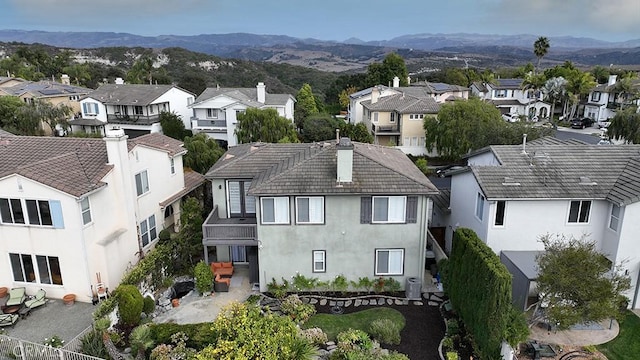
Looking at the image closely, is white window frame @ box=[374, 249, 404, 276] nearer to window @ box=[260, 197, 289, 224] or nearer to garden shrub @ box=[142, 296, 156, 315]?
window @ box=[260, 197, 289, 224]

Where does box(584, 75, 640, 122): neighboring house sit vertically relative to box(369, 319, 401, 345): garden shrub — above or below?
above

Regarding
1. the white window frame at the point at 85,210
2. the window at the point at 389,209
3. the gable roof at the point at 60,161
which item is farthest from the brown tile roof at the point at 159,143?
the window at the point at 389,209

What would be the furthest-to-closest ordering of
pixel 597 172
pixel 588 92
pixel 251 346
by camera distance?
1. pixel 588 92
2. pixel 597 172
3. pixel 251 346

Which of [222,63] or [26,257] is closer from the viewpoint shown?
[26,257]

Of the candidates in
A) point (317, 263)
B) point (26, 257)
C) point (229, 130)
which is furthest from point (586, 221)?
point (229, 130)

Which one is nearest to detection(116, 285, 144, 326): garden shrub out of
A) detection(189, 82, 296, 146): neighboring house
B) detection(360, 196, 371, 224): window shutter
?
detection(360, 196, 371, 224): window shutter

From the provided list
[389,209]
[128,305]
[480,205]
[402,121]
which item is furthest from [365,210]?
[402,121]

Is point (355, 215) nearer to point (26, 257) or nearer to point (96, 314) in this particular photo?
point (96, 314)
